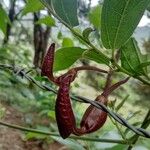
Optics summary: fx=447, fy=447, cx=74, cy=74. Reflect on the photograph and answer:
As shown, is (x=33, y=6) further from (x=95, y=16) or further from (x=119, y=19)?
(x=119, y=19)

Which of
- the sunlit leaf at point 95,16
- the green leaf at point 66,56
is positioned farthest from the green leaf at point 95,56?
the sunlit leaf at point 95,16

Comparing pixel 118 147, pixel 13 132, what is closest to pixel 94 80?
pixel 13 132

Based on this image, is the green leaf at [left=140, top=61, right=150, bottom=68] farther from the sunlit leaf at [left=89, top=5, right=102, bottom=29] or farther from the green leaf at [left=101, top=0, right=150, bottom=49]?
the sunlit leaf at [left=89, top=5, right=102, bottom=29]

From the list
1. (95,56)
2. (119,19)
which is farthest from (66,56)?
(119,19)

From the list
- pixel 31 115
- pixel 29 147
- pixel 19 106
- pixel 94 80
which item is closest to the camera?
pixel 29 147

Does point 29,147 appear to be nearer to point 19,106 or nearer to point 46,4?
point 19,106

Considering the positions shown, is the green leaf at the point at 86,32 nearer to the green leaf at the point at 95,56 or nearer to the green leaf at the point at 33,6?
the green leaf at the point at 95,56
